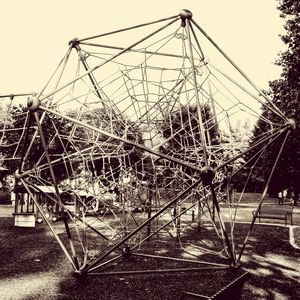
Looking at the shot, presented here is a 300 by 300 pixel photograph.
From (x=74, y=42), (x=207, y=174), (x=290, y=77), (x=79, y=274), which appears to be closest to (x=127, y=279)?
(x=79, y=274)

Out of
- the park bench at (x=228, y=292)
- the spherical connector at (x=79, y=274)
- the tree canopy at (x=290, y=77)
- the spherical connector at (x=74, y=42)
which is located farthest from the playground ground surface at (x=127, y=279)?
the tree canopy at (x=290, y=77)

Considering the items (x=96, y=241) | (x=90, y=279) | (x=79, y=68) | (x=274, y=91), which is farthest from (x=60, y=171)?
(x=79, y=68)

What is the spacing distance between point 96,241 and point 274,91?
12587 millimetres

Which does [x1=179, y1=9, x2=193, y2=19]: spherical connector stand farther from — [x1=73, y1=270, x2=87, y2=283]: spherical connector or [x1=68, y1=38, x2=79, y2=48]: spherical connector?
[x1=73, y1=270, x2=87, y2=283]: spherical connector

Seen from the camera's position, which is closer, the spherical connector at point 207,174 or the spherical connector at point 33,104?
the spherical connector at point 207,174

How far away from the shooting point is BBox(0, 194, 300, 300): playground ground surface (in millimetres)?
7383

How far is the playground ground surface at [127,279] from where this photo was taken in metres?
7.38

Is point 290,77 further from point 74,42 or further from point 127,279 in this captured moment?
point 74,42

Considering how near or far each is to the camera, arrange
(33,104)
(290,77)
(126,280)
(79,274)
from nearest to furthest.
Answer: (33,104) < (79,274) < (126,280) < (290,77)

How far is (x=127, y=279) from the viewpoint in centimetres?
829

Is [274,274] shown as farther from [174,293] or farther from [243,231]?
[243,231]

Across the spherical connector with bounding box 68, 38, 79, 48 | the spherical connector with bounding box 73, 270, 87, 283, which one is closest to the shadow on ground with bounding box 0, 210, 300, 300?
the spherical connector with bounding box 73, 270, 87, 283

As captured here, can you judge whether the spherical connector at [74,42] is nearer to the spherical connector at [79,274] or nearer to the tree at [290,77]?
the spherical connector at [79,274]

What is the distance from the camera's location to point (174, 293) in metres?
7.37
